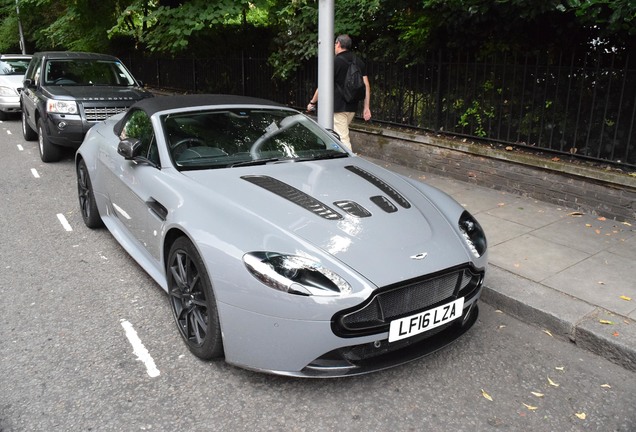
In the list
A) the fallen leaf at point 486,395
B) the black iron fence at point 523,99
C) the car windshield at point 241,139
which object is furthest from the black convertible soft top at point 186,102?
the black iron fence at point 523,99

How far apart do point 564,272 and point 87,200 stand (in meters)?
4.66

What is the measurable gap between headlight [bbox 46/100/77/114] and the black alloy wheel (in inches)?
124

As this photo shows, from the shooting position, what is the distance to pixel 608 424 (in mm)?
2852

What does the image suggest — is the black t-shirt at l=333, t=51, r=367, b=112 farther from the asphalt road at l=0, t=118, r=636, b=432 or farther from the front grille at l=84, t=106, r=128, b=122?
the asphalt road at l=0, t=118, r=636, b=432

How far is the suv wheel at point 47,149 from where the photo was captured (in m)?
9.02

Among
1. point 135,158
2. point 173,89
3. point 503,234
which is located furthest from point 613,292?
point 173,89

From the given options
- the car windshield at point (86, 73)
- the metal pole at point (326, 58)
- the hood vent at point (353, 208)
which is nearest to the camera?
the hood vent at point (353, 208)

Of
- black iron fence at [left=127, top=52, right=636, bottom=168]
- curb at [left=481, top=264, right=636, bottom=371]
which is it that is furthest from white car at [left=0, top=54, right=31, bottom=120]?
curb at [left=481, top=264, right=636, bottom=371]

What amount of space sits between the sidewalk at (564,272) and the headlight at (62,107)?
6.17 meters

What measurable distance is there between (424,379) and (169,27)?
9.15 m

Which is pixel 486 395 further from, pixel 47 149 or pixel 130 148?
pixel 47 149

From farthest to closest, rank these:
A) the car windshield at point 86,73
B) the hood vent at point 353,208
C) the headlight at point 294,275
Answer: the car windshield at point 86,73, the hood vent at point 353,208, the headlight at point 294,275

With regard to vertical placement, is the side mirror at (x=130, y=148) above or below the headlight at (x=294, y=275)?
above

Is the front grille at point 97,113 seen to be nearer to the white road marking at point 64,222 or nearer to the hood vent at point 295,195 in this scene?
the white road marking at point 64,222
